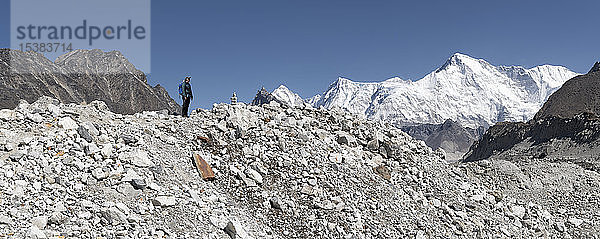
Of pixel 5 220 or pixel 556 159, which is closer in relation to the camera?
pixel 5 220

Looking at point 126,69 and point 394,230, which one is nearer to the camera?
point 394,230

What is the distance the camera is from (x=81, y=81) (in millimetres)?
151000

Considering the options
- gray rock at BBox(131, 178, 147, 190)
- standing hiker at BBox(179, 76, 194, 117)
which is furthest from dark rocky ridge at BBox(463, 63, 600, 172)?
gray rock at BBox(131, 178, 147, 190)

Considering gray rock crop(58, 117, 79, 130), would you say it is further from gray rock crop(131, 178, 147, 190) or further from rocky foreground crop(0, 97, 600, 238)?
gray rock crop(131, 178, 147, 190)

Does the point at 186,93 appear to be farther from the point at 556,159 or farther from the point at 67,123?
the point at 556,159

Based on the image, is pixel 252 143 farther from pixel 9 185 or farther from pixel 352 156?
pixel 9 185

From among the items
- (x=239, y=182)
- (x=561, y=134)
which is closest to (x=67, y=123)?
(x=239, y=182)

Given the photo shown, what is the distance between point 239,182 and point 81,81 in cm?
15917

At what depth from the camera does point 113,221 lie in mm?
8484

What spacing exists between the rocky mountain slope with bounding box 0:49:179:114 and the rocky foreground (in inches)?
3988

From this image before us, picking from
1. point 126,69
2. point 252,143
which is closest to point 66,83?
point 126,69

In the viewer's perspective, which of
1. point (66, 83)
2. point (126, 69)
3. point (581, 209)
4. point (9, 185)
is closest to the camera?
point (9, 185)

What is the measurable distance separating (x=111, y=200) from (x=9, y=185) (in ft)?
6.18

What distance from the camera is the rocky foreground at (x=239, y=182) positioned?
8703 mm
